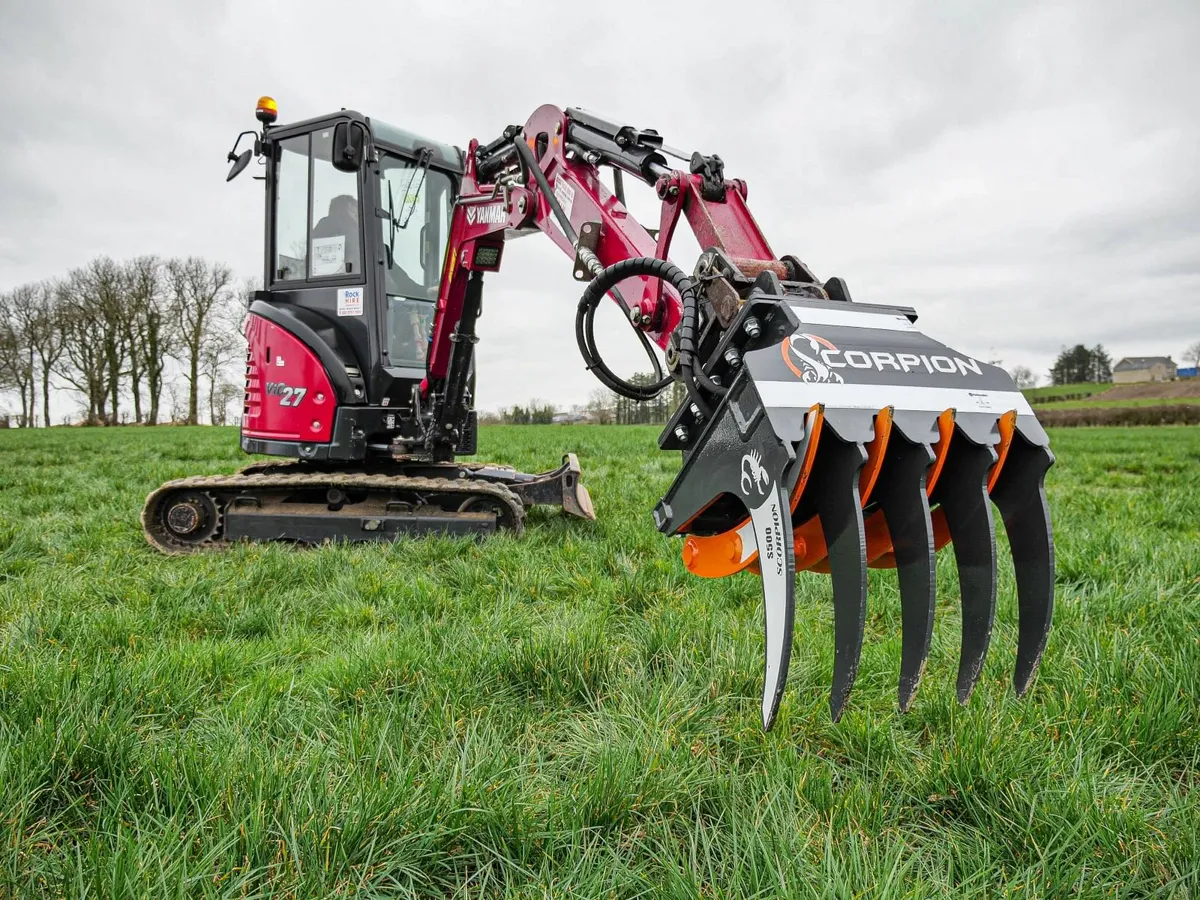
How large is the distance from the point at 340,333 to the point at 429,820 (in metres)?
4.53

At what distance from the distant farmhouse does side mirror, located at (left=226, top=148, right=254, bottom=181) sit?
101456 mm

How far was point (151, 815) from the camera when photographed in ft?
5.41

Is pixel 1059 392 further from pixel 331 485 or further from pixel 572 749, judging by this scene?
pixel 572 749

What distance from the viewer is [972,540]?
1.97 meters

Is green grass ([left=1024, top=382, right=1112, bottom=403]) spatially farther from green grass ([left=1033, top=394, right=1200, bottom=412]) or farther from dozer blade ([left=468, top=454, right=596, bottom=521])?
dozer blade ([left=468, top=454, right=596, bottom=521])

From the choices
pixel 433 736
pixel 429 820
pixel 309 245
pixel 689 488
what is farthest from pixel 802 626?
pixel 309 245

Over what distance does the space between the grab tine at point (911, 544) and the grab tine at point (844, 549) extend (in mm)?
151

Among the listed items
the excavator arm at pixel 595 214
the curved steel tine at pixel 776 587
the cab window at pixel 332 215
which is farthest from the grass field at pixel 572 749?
the cab window at pixel 332 215

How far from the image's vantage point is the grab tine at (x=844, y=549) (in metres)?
1.70

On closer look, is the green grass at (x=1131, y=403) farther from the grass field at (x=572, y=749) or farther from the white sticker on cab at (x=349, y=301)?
the grass field at (x=572, y=749)

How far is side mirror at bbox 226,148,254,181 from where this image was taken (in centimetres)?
533

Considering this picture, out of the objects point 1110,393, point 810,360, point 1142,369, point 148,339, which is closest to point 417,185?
point 810,360

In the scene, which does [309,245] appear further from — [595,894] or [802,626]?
[595,894]

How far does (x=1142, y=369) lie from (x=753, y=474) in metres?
108
